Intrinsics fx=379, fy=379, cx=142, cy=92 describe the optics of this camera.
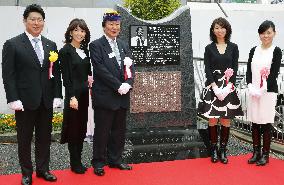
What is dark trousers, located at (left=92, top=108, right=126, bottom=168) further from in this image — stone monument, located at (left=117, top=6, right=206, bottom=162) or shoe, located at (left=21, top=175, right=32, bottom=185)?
stone monument, located at (left=117, top=6, right=206, bottom=162)

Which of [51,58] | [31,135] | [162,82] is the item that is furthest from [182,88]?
[31,135]

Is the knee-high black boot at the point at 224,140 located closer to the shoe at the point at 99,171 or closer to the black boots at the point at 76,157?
the shoe at the point at 99,171

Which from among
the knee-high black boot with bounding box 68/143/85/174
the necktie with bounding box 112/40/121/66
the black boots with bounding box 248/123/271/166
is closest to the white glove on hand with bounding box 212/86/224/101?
the black boots with bounding box 248/123/271/166

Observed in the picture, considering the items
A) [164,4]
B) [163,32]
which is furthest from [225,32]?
[164,4]

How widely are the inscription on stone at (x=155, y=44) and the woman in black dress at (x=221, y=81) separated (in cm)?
134

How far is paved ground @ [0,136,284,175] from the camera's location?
5671mm

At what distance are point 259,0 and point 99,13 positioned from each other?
10.2 metres

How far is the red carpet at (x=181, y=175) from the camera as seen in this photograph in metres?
4.68

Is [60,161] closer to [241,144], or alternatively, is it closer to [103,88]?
[103,88]

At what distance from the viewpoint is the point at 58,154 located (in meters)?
6.48

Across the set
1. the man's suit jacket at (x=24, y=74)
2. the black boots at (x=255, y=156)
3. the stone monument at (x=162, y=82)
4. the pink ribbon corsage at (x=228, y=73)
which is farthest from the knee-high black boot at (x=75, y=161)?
the black boots at (x=255, y=156)

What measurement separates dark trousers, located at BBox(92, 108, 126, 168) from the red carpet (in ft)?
0.61

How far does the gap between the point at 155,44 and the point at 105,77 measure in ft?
6.90

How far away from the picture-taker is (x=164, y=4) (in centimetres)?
1065
